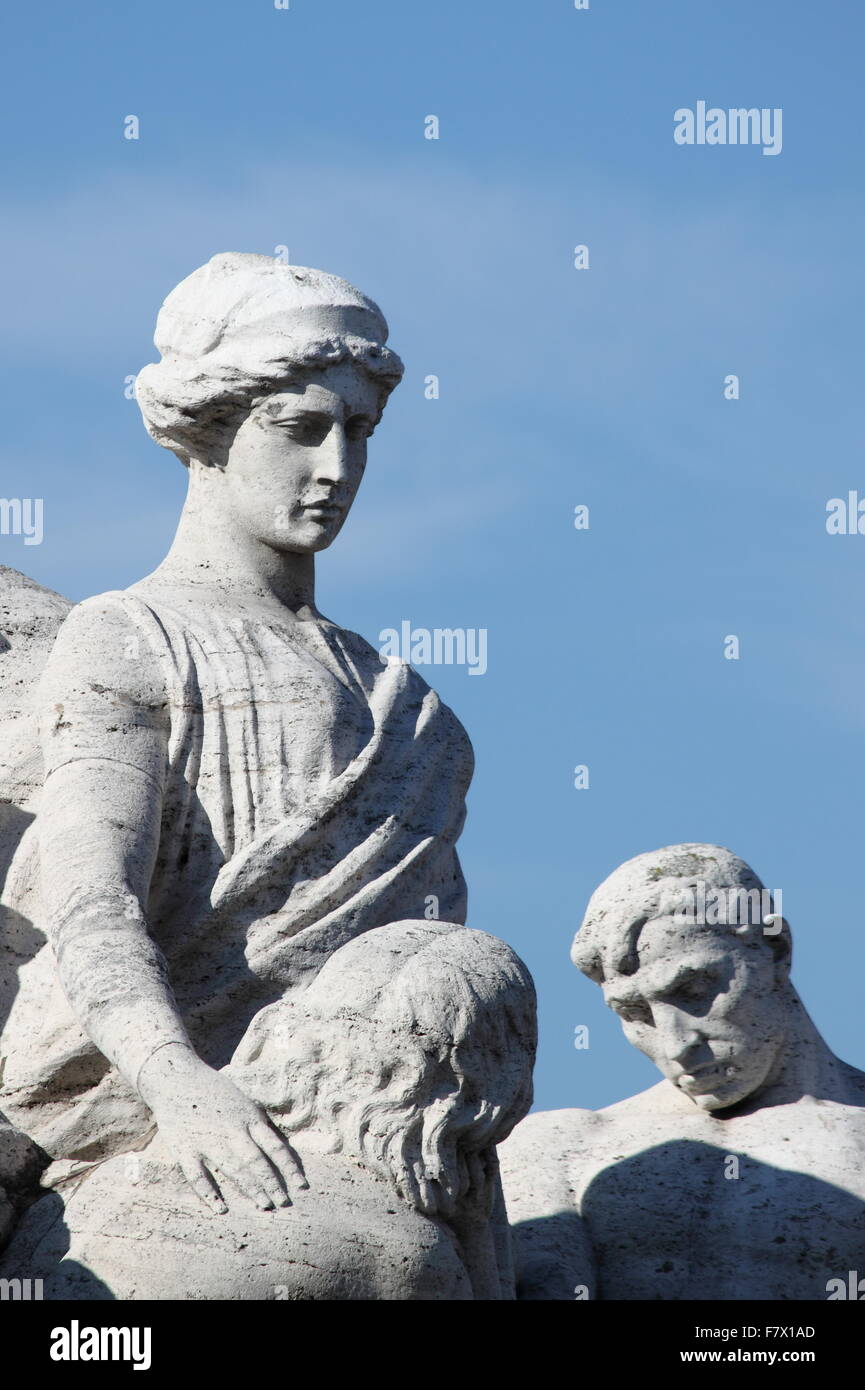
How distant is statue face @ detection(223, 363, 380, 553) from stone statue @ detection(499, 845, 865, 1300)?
187 cm

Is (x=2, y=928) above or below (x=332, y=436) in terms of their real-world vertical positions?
below

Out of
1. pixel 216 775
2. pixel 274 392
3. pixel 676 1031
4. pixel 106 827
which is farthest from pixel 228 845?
pixel 676 1031

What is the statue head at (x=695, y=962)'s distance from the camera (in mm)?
12633

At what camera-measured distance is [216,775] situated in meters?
12.3

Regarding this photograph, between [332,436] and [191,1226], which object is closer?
[191,1226]

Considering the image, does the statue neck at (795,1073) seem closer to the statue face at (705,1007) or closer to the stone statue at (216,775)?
the statue face at (705,1007)

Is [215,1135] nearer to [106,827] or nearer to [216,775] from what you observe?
[106,827]

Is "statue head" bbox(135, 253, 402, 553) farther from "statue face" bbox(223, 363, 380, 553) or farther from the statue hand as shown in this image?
the statue hand

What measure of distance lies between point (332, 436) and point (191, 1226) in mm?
3454

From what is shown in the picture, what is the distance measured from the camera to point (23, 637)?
45.1ft

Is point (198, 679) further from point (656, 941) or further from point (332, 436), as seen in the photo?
point (656, 941)
